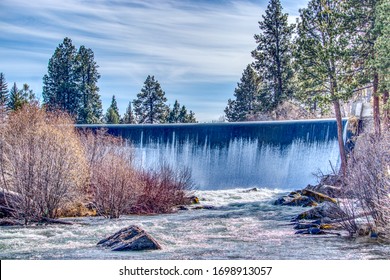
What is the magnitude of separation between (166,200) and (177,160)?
13684 millimetres

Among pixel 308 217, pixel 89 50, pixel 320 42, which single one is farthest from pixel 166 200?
pixel 89 50

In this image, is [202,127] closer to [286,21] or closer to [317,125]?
[317,125]

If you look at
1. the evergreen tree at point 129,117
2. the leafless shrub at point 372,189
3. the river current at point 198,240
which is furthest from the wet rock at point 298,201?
the evergreen tree at point 129,117

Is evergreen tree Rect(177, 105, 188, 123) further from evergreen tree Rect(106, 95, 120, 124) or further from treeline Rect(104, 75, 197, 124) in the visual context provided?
evergreen tree Rect(106, 95, 120, 124)

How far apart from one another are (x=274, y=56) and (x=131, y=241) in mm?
34379

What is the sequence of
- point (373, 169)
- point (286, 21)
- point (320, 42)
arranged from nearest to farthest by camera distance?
point (373, 169) → point (320, 42) → point (286, 21)

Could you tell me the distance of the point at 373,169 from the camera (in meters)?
12.4

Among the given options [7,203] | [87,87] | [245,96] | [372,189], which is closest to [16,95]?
[87,87]

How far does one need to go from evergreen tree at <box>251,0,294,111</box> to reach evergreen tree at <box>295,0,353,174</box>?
15601 millimetres

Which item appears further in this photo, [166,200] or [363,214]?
[166,200]

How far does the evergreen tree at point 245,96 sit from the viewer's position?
48812 mm

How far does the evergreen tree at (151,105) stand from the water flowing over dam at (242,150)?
482 inches

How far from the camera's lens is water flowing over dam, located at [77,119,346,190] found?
102ft

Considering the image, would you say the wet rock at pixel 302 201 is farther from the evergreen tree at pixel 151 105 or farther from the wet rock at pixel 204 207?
the evergreen tree at pixel 151 105
